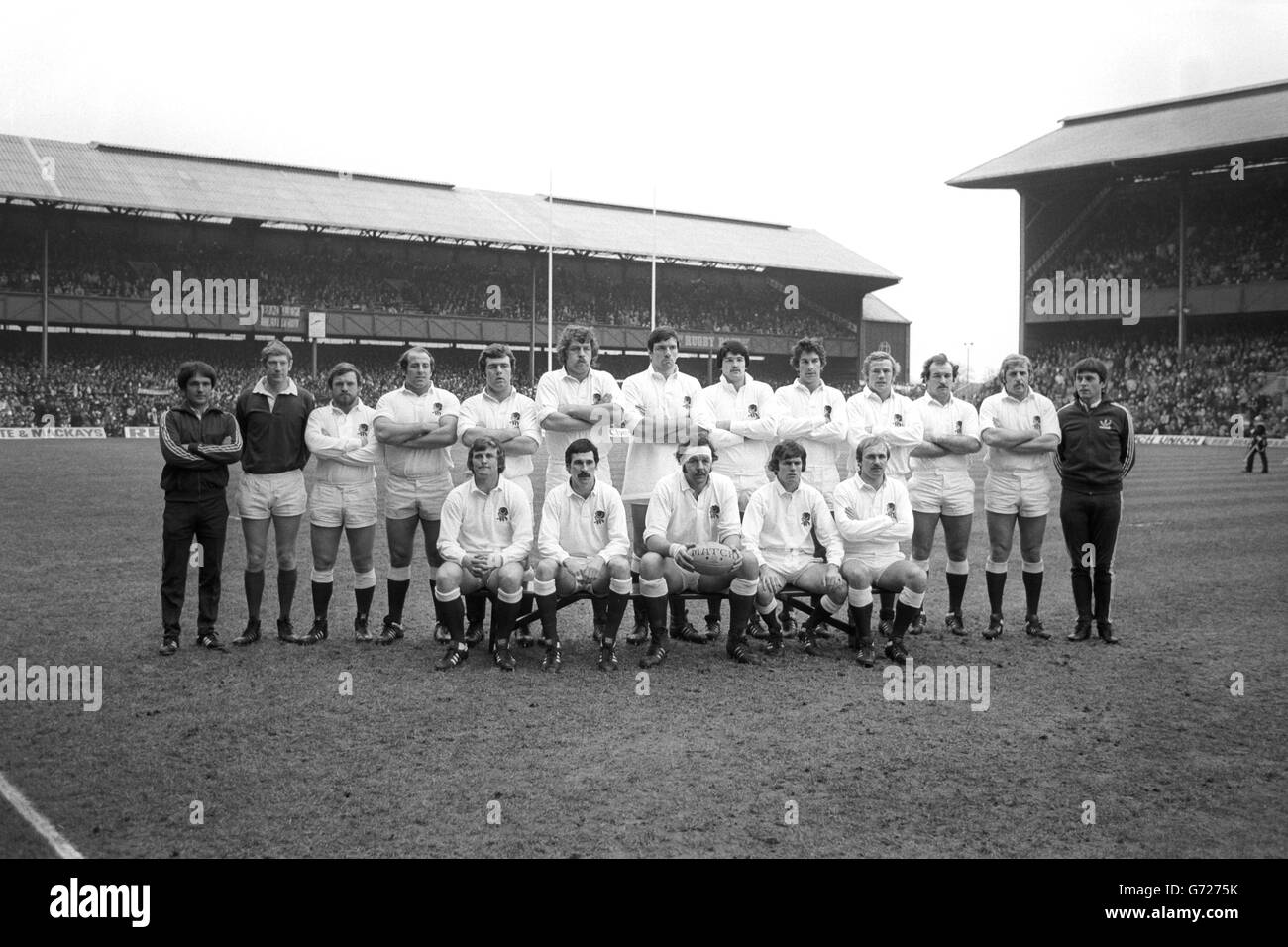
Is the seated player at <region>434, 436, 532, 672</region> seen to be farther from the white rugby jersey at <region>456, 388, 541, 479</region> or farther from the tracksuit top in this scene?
the tracksuit top

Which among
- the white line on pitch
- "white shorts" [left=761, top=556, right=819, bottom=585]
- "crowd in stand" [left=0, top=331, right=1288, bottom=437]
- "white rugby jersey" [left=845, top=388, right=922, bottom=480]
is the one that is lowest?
the white line on pitch

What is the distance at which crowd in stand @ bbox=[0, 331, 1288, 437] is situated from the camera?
3919 cm

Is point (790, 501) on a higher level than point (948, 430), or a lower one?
lower

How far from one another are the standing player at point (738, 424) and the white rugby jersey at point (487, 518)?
1.65 m

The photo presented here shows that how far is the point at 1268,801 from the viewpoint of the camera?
488 cm

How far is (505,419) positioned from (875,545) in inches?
121

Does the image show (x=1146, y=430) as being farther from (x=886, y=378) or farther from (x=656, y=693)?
(x=656, y=693)

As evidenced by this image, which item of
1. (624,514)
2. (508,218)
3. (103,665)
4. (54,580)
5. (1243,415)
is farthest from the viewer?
(508,218)

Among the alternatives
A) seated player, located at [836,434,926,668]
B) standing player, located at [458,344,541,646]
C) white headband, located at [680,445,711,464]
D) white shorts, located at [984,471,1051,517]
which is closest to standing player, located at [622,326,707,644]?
white headband, located at [680,445,711,464]

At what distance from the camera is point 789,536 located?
7.98 meters

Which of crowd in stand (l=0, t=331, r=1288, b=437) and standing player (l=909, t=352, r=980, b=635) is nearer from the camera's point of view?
standing player (l=909, t=352, r=980, b=635)

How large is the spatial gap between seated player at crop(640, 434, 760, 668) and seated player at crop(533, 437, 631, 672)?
0.66ft
